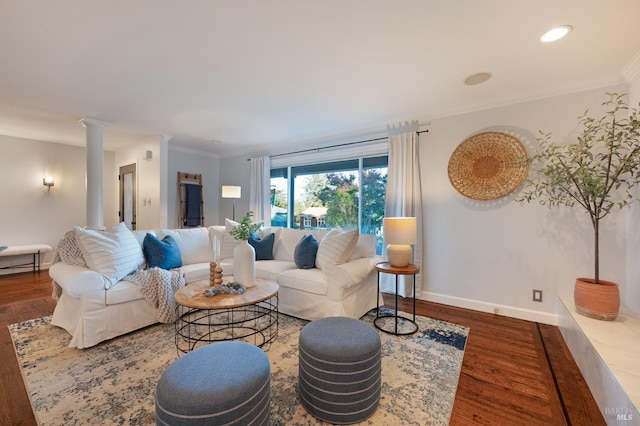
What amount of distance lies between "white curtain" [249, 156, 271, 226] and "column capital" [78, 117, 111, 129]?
7.54 feet

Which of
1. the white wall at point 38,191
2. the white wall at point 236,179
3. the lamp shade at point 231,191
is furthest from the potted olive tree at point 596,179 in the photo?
the white wall at point 38,191

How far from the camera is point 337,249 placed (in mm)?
2822

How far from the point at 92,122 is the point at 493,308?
5.68 metres

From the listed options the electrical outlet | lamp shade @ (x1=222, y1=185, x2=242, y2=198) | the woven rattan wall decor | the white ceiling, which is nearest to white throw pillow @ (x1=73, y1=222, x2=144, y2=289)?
the white ceiling

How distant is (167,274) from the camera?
269 centimetres

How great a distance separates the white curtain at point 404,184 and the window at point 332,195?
0.36 m

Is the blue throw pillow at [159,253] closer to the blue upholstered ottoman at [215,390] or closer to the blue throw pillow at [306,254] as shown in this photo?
the blue throw pillow at [306,254]

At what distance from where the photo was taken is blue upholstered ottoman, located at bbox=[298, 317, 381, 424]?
4.86 feet

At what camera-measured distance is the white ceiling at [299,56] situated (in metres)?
1.71

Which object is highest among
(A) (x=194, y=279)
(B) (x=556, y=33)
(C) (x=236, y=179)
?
(B) (x=556, y=33)

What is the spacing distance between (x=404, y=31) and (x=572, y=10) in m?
0.99

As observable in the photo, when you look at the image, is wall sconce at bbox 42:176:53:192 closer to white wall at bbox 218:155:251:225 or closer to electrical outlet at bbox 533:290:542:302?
white wall at bbox 218:155:251:225

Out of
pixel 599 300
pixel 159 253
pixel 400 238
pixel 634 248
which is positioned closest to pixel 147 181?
pixel 159 253

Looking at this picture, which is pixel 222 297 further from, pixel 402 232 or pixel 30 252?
pixel 30 252
